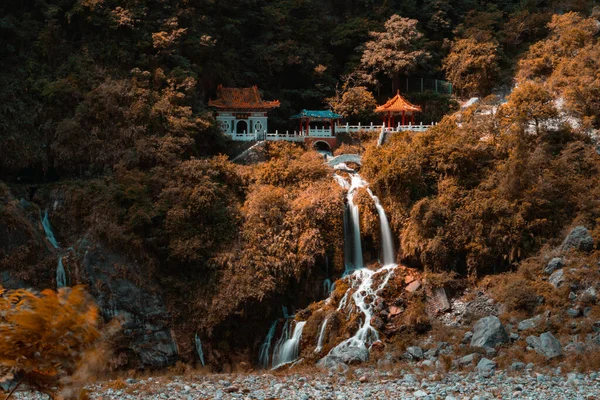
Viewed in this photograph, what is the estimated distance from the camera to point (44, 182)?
84.7 ft

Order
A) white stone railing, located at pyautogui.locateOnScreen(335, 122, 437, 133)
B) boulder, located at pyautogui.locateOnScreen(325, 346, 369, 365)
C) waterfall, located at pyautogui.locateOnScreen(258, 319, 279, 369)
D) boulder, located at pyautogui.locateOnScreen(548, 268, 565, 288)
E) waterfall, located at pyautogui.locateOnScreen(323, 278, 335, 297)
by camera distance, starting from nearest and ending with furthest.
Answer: boulder, located at pyautogui.locateOnScreen(325, 346, 369, 365)
boulder, located at pyautogui.locateOnScreen(548, 268, 565, 288)
waterfall, located at pyautogui.locateOnScreen(258, 319, 279, 369)
waterfall, located at pyautogui.locateOnScreen(323, 278, 335, 297)
white stone railing, located at pyautogui.locateOnScreen(335, 122, 437, 133)

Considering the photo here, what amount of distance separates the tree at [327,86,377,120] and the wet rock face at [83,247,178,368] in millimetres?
15667

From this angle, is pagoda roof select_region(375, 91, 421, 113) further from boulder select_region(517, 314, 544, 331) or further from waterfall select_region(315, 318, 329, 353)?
boulder select_region(517, 314, 544, 331)

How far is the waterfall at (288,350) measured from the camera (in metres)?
20.7

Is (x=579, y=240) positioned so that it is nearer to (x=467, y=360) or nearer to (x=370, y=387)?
(x=467, y=360)

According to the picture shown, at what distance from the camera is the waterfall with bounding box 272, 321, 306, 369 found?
67.8 feet

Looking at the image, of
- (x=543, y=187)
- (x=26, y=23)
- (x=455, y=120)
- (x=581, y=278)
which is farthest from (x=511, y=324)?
(x=26, y=23)

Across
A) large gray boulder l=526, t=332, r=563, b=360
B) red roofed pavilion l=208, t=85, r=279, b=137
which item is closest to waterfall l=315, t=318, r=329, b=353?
large gray boulder l=526, t=332, r=563, b=360

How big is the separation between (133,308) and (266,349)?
466cm

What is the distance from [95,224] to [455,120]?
1593cm

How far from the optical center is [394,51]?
35.1 meters

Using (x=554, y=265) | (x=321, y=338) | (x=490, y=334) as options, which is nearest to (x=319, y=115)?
(x=321, y=338)

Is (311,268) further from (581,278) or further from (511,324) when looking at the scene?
(581,278)

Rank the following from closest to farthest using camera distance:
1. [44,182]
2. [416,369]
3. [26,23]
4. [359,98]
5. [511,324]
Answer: [416,369] → [511,324] → [44,182] → [26,23] → [359,98]
